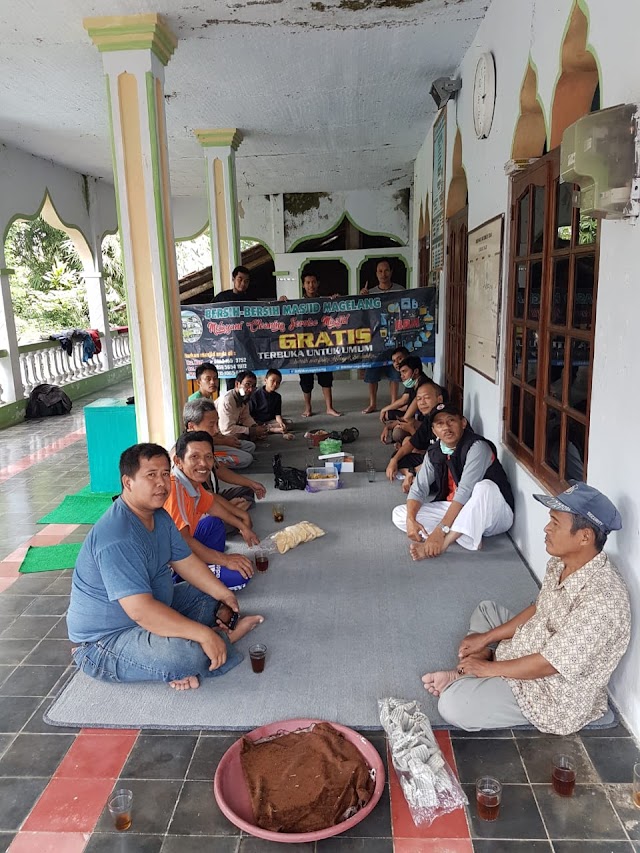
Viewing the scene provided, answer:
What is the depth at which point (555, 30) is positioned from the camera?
331 centimetres

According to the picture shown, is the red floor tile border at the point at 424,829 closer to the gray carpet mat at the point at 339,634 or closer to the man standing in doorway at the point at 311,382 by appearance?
the gray carpet mat at the point at 339,634

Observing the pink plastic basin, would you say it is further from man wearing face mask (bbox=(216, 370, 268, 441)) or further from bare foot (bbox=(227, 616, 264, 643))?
man wearing face mask (bbox=(216, 370, 268, 441))

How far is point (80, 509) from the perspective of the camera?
17.7 ft

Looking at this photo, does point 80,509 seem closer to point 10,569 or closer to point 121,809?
point 10,569

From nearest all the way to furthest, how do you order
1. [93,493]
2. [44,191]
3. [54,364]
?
[93,493], [44,191], [54,364]

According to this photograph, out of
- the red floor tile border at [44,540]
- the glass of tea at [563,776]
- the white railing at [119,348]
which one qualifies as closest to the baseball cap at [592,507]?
the glass of tea at [563,776]

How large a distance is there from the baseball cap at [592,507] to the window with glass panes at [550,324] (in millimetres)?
643

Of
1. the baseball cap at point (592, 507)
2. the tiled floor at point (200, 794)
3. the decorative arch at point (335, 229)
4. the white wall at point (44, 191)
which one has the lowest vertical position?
the tiled floor at point (200, 794)

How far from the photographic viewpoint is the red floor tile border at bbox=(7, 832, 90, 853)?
2104 mm

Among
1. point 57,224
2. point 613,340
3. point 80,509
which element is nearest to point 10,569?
point 80,509

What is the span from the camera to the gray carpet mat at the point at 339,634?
2721 millimetres

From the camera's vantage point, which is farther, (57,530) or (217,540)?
(57,530)

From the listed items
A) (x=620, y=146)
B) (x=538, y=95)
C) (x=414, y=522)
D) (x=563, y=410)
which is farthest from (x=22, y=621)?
(x=538, y=95)

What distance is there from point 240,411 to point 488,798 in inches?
205
